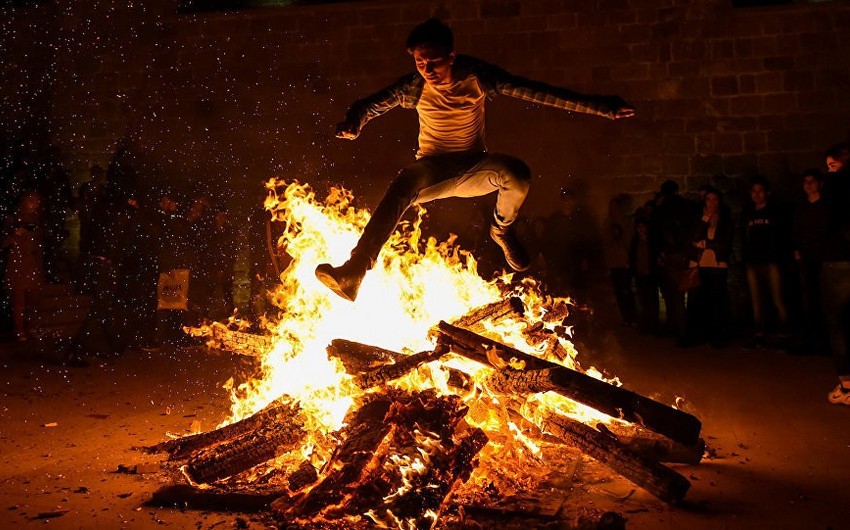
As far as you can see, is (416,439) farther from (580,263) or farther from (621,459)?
(580,263)

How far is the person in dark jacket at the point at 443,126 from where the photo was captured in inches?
187

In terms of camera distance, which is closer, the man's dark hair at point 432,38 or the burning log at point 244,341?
the man's dark hair at point 432,38

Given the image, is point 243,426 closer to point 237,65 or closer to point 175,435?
point 175,435

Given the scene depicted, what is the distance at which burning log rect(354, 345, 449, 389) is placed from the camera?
16.4 feet

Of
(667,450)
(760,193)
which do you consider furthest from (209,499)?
(760,193)

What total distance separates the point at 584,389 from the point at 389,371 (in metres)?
1.27

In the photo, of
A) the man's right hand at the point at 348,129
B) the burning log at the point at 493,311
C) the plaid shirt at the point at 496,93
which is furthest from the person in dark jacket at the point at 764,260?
the man's right hand at the point at 348,129

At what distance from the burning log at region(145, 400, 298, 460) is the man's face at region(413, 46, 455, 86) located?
2391mm

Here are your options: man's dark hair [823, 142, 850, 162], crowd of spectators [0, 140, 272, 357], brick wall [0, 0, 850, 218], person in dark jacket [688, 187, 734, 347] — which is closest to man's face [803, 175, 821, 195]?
person in dark jacket [688, 187, 734, 347]

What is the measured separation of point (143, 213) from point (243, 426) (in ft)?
17.8

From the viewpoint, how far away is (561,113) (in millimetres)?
12219

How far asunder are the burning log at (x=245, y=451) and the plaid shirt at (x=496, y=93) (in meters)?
2.07

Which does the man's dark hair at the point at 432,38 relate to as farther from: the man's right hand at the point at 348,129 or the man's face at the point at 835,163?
the man's face at the point at 835,163

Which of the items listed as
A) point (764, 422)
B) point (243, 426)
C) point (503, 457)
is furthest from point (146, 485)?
point (764, 422)
